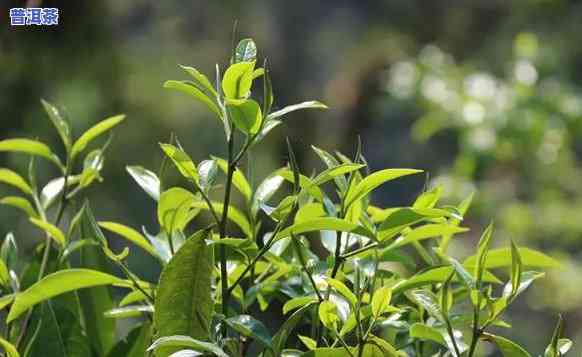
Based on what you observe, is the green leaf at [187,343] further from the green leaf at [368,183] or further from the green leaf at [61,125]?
the green leaf at [61,125]

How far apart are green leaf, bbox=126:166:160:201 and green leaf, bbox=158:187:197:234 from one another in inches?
0.8

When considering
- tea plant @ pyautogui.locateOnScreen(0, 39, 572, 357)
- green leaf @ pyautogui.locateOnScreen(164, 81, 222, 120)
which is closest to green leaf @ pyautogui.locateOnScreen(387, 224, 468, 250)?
tea plant @ pyautogui.locateOnScreen(0, 39, 572, 357)

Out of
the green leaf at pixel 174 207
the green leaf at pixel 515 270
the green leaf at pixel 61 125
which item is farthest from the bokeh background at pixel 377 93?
the green leaf at pixel 515 270

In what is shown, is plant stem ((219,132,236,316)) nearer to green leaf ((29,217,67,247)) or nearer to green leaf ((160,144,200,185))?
green leaf ((160,144,200,185))

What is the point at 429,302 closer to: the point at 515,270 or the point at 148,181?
the point at 515,270

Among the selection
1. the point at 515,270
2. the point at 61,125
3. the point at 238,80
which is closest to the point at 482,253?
the point at 515,270

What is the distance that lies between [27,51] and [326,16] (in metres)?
1.46

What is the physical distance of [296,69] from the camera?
3467mm

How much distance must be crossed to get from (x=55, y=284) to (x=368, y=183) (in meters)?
0.13

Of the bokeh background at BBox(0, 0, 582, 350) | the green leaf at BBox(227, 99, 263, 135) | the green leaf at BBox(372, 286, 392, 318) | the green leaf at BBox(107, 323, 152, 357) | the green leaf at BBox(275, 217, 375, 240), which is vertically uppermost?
the green leaf at BBox(227, 99, 263, 135)

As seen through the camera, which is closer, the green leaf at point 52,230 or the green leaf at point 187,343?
the green leaf at point 187,343

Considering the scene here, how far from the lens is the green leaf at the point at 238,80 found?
0.38m

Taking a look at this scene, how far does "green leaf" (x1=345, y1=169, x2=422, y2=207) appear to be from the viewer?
0.39 metres

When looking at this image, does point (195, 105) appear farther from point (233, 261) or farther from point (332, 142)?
point (233, 261)
